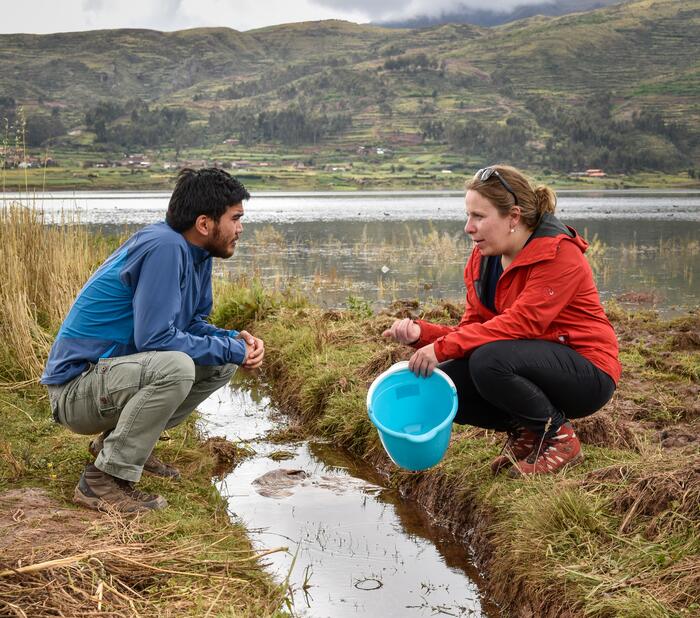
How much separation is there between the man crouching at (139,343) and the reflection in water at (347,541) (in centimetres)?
77

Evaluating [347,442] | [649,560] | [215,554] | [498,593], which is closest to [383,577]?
[498,593]

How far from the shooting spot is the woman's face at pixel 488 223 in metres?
3.93

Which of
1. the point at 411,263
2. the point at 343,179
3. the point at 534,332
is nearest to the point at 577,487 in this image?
the point at 534,332

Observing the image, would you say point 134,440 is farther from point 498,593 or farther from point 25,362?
point 25,362

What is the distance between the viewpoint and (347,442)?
5664mm

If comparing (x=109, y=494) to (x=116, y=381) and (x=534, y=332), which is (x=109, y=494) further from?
(x=534, y=332)

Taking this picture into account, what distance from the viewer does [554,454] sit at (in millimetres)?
4105

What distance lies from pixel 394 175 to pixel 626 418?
90.5 metres

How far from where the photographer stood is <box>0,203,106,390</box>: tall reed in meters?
6.18

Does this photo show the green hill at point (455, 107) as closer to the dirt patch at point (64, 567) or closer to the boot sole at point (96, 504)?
the boot sole at point (96, 504)

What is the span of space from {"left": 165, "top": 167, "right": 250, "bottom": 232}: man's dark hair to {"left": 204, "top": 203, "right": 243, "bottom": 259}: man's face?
0.03 meters

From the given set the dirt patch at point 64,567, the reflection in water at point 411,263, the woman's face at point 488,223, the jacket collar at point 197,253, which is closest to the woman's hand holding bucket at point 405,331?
the woman's face at point 488,223

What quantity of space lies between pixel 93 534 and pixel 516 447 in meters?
2.17

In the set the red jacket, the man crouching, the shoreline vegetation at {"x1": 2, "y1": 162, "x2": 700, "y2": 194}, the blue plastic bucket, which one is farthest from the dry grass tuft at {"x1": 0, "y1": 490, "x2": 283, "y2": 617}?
the shoreline vegetation at {"x1": 2, "y1": 162, "x2": 700, "y2": 194}
